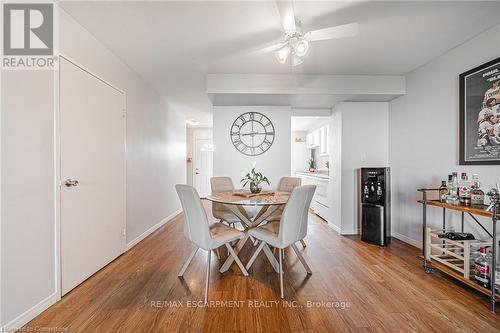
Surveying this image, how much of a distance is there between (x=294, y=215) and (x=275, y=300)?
2.35ft

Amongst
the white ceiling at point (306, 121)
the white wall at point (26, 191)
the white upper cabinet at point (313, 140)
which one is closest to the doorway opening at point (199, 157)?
the white ceiling at point (306, 121)

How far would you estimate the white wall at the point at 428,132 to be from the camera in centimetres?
→ 231

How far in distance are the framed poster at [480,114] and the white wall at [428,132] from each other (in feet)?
0.32

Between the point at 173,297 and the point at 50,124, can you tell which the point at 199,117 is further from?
the point at 173,297

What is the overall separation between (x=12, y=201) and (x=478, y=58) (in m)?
4.28

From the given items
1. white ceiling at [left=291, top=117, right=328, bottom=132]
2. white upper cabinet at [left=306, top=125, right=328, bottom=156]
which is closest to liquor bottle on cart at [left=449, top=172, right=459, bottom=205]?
white upper cabinet at [left=306, top=125, right=328, bottom=156]

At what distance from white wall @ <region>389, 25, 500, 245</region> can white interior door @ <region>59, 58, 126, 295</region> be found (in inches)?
155

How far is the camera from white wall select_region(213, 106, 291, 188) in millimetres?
3840

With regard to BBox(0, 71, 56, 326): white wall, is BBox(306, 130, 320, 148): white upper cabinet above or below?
above

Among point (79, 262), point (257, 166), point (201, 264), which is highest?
point (257, 166)

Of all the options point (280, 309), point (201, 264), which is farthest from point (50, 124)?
point (280, 309)

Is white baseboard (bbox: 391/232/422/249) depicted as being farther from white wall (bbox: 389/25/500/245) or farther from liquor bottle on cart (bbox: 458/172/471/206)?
liquor bottle on cart (bbox: 458/172/471/206)

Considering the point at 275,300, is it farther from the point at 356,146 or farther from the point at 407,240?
the point at 356,146

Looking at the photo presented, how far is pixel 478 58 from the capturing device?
2.29 m
